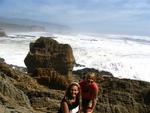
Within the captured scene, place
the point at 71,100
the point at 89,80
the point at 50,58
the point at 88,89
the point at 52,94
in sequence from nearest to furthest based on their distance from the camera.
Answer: the point at 71,100, the point at 89,80, the point at 88,89, the point at 52,94, the point at 50,58

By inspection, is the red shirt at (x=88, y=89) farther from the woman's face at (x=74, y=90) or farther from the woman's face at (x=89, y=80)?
the woman's face at (x=74, y=90)

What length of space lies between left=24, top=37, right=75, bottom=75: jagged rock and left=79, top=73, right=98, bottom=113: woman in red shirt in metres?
13.8

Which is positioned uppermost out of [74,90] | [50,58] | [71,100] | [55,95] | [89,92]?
[74,90]

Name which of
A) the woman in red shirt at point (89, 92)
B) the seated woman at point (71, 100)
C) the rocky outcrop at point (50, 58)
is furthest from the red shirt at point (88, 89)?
the rocky outcrop at point (50, 58)

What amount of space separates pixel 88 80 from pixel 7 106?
2.85 metres

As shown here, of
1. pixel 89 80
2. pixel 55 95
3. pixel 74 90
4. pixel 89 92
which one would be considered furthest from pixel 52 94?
pixel 74 90

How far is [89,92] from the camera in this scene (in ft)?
25.3

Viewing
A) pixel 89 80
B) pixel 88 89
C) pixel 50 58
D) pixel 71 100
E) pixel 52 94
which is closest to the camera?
pixel 71 100

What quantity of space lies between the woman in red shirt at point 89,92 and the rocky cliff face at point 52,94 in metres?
2.53

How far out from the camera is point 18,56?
41.2m

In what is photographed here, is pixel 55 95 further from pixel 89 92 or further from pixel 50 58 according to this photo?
pixel 50 58

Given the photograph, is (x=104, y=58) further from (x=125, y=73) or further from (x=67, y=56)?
(x=67, y=56)

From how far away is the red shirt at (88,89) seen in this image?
763 centimetres

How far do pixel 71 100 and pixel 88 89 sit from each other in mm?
1304
